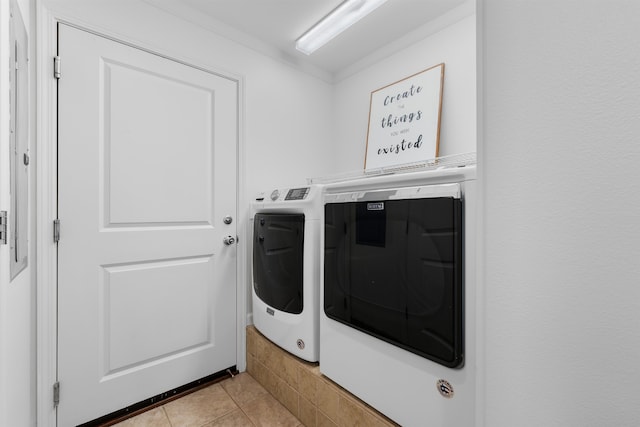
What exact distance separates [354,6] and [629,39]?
1604 millimetres

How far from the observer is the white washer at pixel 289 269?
1.42m

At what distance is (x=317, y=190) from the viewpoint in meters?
1.43

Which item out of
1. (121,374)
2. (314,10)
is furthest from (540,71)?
(121,374)

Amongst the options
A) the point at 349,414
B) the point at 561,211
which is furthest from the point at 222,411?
the point at 561,211

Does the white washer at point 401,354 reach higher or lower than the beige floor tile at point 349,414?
higher

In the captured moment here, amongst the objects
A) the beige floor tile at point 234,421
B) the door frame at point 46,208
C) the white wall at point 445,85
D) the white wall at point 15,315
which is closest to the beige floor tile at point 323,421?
the beige floor tile at point 234,421

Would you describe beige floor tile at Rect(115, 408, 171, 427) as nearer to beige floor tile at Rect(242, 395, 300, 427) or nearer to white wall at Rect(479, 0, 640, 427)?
beige floor tile at Rect(242, 395, 300, 427)

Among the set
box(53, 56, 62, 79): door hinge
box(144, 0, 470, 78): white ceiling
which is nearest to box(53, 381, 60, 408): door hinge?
box(53, 56, 62, 79): door hinge

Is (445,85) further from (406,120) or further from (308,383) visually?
(308,383)

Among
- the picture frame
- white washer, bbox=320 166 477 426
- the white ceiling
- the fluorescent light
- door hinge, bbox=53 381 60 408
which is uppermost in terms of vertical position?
the white ceiling

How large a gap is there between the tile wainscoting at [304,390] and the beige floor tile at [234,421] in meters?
0.21

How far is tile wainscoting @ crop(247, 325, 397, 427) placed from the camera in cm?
117

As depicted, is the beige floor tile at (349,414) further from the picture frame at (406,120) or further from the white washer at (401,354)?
the picture frame at (406,120)

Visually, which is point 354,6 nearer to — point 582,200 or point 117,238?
point 582,200
